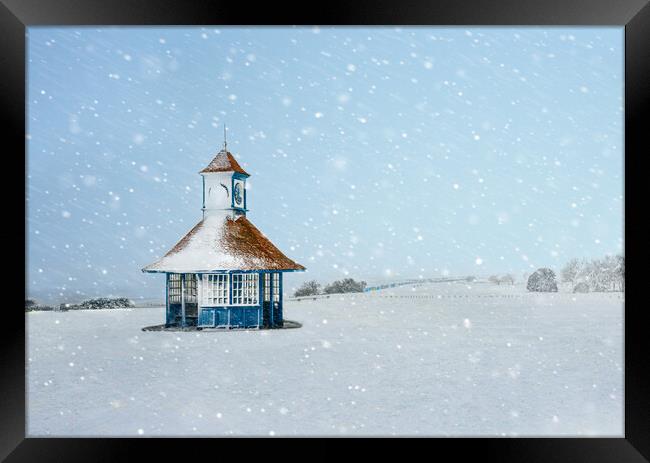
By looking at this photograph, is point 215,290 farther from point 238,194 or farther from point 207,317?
point 238,194

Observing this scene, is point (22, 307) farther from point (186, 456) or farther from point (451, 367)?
point (451, 367)

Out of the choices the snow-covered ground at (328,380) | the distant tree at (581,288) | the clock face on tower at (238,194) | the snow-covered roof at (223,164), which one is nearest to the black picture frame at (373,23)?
the snow-covered ground at (328,380)

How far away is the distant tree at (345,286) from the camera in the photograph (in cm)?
2259

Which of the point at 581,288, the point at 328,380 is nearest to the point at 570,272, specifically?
the point at 581,288

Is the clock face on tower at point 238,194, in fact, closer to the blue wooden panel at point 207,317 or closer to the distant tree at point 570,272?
the blue wooden panel at point 207,317

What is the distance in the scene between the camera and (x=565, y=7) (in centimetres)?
489

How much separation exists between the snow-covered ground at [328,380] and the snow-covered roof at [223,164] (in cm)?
313

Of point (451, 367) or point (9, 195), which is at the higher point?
point (9, 195)

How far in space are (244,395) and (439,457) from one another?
309 centimetres

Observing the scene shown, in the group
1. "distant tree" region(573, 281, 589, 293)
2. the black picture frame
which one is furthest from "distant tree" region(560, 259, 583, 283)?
the black picture frame

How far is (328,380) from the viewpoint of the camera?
7930 mm

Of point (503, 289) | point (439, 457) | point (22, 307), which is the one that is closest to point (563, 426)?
point (439, 457)

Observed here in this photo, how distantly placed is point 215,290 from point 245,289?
1.80 ft

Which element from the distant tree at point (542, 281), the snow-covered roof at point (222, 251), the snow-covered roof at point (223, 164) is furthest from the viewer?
the distant tree at point (542, 281)
